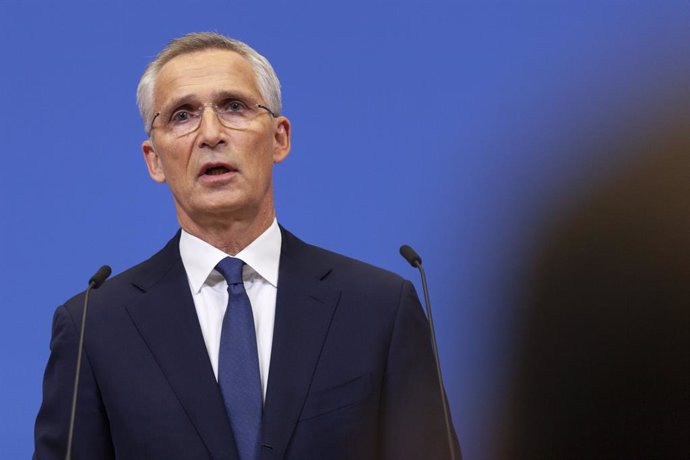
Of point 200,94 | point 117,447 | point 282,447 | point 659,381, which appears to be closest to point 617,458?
point 659,381

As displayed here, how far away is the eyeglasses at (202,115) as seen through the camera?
164cm

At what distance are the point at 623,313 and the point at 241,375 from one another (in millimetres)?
1195

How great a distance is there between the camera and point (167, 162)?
5.42 ft

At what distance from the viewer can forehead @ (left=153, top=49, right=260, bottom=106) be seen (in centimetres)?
166

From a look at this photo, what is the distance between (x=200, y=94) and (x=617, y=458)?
4.71 feet

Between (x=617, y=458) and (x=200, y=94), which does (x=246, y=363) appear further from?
(x=617, y=458)

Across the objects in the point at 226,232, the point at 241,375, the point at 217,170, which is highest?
the point at 217,170

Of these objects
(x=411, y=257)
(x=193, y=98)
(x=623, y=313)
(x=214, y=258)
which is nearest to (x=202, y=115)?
(x=193, y=98)

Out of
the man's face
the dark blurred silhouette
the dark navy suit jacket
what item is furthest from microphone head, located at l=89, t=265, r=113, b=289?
the dark blurred silhouette

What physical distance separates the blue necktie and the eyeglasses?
0.34 metres

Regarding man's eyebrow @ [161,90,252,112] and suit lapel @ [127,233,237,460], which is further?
man's eyebrow @ [161,90,252,112]

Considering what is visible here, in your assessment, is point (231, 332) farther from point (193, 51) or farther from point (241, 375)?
point (193, 51)

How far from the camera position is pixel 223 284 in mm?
1599

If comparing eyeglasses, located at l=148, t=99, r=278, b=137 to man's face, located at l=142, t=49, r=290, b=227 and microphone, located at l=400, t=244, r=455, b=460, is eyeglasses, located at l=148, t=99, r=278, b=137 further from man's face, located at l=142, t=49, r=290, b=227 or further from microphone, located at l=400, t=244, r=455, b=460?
microphone, located at l=400, t=244, r=455, b=460
